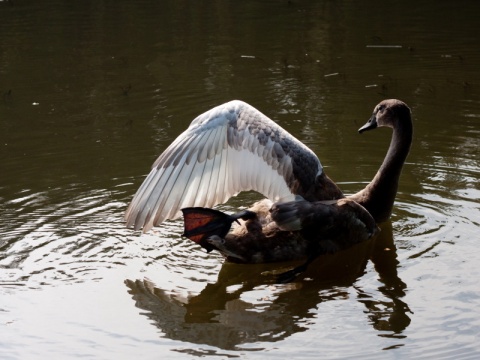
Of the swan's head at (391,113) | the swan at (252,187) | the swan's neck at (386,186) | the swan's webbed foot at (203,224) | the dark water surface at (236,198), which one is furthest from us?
the swan's head at (391,113)

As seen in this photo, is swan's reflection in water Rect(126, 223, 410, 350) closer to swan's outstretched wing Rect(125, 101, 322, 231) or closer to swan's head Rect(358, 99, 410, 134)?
swan's outstretched wing Rect(125, 101, 322, 231)

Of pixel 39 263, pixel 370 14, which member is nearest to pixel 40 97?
pixel 39 263

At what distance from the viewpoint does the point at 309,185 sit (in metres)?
6.80

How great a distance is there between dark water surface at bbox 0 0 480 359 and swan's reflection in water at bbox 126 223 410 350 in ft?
0.05

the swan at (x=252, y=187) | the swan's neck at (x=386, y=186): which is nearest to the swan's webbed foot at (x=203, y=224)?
the swan at (x=252, y=187)

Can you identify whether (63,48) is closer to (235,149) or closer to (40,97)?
(40,97)

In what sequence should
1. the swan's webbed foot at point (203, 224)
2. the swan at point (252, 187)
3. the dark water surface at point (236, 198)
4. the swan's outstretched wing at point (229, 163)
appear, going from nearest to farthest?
the dark water surface at point (236, 198), the swan's webbed foot at point (203, 224), the swan at point (252, 187), the swan's outstretched wing at point (229, 163)

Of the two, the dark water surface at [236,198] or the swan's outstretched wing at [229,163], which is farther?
the swan's outstretched wing at [229,163]

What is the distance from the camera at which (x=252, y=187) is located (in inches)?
270


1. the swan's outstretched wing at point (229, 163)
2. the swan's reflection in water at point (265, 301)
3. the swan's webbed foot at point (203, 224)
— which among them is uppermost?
the swan's outstretched wing at point (229, 163)

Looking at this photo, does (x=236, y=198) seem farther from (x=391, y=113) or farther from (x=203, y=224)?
(x=203, y=224)

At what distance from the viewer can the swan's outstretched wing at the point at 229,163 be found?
6.62 m

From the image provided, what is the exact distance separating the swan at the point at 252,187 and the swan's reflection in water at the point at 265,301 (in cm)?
15

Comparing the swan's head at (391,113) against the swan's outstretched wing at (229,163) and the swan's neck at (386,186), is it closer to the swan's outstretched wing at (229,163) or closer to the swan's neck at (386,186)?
the swan's neck at (386,186)
